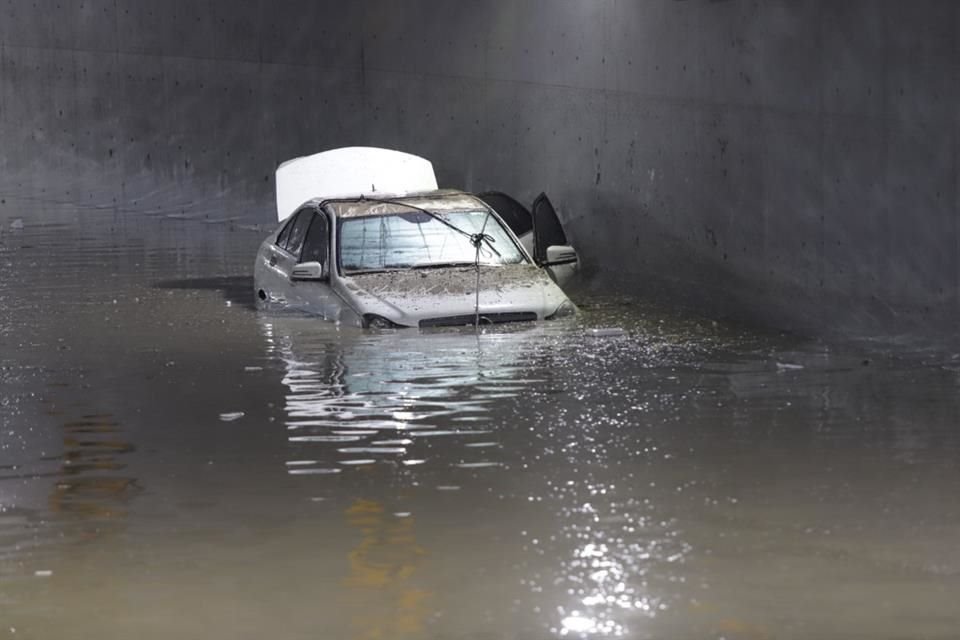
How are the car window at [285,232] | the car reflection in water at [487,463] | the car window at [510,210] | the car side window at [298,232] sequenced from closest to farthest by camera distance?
1. the car reflection in water at [487,463]
2. the car side window at [298,232]
3. the car window at [285,232]
4. the car window at [510,210]

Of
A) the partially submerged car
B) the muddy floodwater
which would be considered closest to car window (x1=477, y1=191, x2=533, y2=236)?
the partially submerged car

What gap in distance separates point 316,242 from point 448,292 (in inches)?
67.8

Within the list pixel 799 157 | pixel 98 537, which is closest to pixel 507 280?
pixel 799 157

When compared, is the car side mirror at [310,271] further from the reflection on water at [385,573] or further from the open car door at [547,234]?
the reflection on water at [385,573]

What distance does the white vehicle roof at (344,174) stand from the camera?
20391 millimetres

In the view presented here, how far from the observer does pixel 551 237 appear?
21.5 metres

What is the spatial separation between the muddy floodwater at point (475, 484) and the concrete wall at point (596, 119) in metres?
1.12

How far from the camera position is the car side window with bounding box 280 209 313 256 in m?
17.1

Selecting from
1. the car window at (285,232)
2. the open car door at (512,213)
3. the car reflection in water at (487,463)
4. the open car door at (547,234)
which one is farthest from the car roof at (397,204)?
the open car door at (512,213)

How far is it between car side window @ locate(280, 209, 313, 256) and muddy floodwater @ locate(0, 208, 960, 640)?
932mm

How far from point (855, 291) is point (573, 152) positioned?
A: 7.45m

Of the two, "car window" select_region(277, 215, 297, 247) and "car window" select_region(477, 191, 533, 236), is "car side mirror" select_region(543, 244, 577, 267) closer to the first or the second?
"car window" select_region(277, 215, 297, 247)

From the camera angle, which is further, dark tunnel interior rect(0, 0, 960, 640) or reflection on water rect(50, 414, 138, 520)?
reflection on water rect(50, 414, 138, 520)

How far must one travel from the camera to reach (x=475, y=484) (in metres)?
9.71
